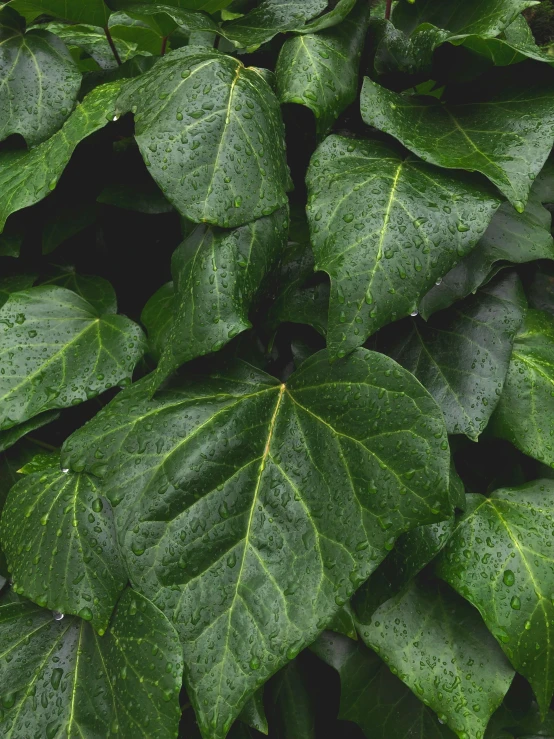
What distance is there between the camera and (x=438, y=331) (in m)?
1.08

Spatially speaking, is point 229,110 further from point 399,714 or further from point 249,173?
point 399,714

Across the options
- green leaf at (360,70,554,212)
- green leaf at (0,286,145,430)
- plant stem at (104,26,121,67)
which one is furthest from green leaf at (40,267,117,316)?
green leaf at (360,70,554,212)

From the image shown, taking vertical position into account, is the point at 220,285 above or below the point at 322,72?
below

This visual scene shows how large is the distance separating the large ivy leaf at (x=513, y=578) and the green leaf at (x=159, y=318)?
56cm

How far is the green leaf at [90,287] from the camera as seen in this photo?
124 cm

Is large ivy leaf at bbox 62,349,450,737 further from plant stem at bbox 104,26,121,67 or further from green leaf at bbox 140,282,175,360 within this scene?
plant stem at bbox 104,26,121,67

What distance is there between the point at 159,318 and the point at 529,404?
64cm

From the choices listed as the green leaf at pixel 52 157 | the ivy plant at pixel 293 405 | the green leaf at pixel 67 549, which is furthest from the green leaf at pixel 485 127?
the green leaf at pixel 67 549

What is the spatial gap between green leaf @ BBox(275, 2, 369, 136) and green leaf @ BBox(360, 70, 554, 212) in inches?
1.8

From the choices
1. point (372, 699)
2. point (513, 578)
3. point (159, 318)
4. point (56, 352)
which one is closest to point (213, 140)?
point (159, 318)

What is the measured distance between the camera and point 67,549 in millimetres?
924

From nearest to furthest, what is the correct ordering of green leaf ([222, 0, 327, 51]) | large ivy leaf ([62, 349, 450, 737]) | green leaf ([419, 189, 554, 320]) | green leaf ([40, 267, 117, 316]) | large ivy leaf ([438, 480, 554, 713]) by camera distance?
large ivy leaf ([62, 349, 450, 737]), large ivy leaf ([438, 480, 554, 713]), green leaf ([419, 189, 554, 320]), green leaf ([222, 0, 327, 51]), green leaf ([40, 267, 117, 316])

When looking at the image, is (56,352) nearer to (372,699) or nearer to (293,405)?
(293,405)

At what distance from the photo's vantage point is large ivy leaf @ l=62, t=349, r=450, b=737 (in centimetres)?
80
